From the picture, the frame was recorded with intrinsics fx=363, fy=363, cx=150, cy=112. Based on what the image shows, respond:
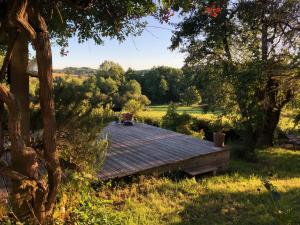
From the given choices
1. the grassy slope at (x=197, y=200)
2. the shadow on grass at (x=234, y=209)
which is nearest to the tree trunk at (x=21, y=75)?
the grassy slope at (x=197, y=200)

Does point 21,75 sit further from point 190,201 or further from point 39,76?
point 190,201

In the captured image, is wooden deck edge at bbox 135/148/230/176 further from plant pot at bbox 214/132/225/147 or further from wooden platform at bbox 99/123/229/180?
plant pot at bbox 214/132/225/147

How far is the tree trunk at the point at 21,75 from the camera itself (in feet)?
13.3

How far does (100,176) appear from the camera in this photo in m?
8.56

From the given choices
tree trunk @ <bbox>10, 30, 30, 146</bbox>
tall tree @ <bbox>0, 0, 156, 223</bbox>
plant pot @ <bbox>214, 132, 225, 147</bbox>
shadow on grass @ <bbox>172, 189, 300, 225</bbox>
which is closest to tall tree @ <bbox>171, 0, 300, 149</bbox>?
plant pot @ <bbox>214, 132, 225, 147</bbox>

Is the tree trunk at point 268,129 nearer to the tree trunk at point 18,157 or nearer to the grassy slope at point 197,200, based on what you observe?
the grassy slope at point 197,200

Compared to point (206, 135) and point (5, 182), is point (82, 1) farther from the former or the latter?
point (206, 135)

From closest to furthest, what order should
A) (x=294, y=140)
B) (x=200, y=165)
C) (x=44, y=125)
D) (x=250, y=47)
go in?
(x=44, y=125) → (x=200, y=165) → (x=250, y=47) → (x=294, y=140)

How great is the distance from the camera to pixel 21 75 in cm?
407

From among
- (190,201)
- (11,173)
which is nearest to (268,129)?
(190,201)

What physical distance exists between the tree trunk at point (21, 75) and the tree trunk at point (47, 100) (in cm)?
42

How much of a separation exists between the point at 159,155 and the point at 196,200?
335cm

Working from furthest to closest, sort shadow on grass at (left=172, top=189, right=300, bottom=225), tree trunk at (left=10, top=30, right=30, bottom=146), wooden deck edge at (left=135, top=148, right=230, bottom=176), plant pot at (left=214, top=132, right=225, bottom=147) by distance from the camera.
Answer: plant pot at (left=214, top=132, right=225, bottom=147) → wooden deck edge at (left=135, top=148, right=230, bottom=176) → shadow on grass at (left=172, top=189, right=300, bottom=225) → tree trunk at (left=10, top=30, right=30, bottom=146)

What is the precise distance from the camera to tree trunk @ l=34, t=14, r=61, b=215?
144 inches
